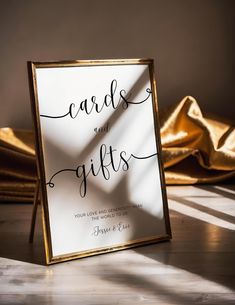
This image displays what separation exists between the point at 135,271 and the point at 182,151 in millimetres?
1062

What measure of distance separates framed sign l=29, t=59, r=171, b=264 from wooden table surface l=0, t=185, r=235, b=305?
7 centimetres

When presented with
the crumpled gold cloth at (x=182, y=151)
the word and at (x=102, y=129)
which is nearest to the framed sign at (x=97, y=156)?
the word and at (x=102, y=129)

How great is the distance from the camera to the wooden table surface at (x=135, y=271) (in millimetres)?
1344

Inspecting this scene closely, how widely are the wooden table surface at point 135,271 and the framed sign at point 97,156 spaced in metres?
0.07

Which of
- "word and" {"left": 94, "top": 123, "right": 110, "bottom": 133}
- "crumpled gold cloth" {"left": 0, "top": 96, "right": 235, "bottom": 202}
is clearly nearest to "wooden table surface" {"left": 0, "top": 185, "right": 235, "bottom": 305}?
"word and" {"left": 94, "top": 123, "right": 110, "bottom": 133}

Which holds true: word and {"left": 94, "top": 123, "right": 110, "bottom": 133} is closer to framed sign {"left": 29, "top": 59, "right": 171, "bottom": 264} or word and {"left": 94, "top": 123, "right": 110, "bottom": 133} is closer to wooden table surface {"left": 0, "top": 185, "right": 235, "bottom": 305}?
framed sign {"left": 29, "top": 59, "right": 171, "bottom": 264}

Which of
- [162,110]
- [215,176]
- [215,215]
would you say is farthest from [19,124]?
[215,215]

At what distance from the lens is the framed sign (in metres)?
1.53

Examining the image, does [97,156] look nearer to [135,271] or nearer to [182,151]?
[135,271]

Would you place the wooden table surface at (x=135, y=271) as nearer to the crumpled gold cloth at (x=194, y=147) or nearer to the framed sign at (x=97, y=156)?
the framed sign at (x=97, y=156)

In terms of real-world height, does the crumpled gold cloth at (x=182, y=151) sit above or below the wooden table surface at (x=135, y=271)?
above

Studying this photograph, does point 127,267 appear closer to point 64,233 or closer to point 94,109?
point 64,233

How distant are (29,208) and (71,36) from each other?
3.37 feet

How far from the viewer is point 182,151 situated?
2486mm
